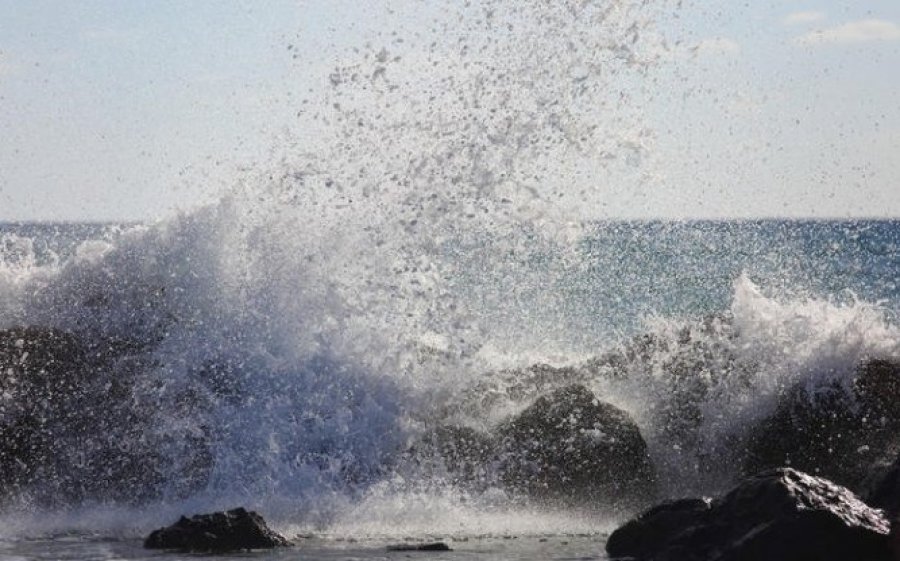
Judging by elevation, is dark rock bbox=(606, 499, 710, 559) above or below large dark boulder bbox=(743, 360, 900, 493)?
below

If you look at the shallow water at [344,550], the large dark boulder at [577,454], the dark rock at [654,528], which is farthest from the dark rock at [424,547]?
the large dark boulder at [577,454]

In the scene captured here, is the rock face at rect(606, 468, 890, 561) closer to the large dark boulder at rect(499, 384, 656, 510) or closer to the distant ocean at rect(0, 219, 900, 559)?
the distant ocean at rect(0, 219, 900, 559)

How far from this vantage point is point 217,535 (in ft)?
31.2

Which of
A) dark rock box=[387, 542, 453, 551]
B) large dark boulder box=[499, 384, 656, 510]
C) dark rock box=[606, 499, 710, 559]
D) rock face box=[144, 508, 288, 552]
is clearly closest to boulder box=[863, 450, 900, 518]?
dark rock box=[606, 499, 710, 559]

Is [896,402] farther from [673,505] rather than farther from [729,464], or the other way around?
[673,505]

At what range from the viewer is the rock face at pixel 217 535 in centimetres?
949

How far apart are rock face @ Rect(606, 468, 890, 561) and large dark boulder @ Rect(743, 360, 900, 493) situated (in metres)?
3.13

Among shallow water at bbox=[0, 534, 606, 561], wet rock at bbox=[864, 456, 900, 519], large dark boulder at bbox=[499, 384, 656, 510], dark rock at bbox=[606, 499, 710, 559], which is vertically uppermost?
large dark boulder at bbox=[499, 384, 656, 510]

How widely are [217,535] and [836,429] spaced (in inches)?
205

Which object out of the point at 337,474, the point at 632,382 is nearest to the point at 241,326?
the point at 337,474

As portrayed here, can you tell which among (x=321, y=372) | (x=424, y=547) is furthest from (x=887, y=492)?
(x=321, y=372)

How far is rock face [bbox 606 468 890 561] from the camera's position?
7918 millimetres

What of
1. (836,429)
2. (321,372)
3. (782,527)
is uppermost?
(321,372)

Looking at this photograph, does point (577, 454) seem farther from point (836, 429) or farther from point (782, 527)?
point (782, 527)
